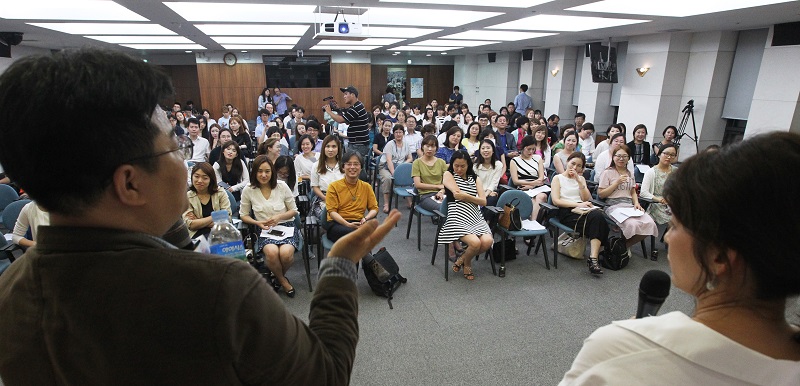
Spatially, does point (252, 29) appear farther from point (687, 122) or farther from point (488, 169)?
point (687, 122)

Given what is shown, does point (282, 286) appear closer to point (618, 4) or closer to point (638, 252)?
point (638, 252)

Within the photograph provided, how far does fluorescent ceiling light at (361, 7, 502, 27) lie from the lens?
572cm

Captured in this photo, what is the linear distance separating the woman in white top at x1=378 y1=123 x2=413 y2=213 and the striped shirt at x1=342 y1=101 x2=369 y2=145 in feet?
2.15

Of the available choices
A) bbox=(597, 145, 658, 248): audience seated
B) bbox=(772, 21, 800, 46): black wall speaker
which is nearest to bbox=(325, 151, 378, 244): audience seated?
bbox=(597, 145, 658, 248): audience seated

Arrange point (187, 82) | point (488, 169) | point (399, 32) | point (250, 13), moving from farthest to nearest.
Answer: point (187, 82)
point (399, 32)
point (250, 13)
point (488, 169)

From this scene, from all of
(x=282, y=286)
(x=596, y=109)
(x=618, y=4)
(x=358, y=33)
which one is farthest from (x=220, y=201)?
(x=596, y=109)

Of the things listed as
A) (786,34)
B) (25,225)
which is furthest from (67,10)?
(786,34)

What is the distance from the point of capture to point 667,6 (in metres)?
5.28

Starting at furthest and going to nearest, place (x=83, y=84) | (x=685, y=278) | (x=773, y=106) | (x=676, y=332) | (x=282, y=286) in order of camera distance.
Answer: (x=773, y=106)
(x=282, y=286)
(x=685, y=278)
(x=676, y=332)
(x=83, y=84)

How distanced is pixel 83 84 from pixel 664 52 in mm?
10124

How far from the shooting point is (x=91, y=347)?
0.58 metres

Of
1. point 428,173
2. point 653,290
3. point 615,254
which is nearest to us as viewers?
point 653,290

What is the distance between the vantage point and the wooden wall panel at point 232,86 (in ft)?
46.8

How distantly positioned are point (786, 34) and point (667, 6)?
3.13 m
